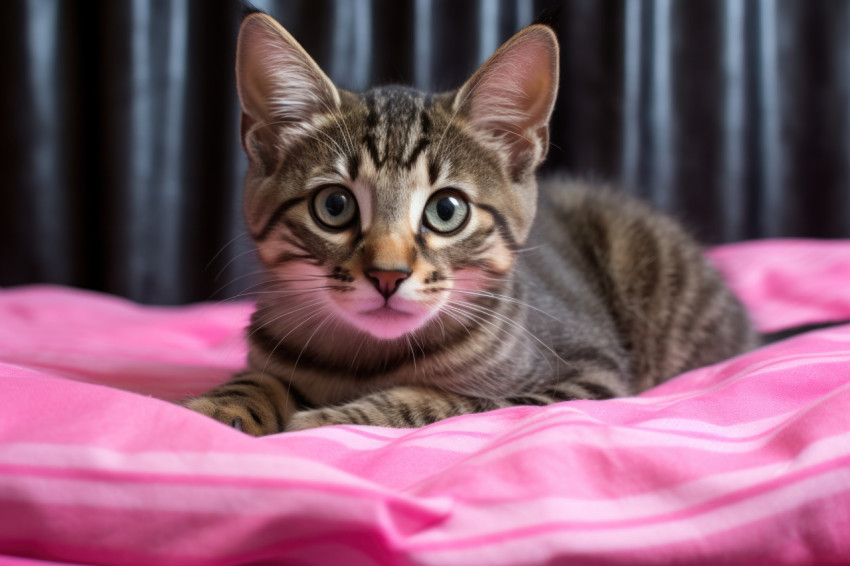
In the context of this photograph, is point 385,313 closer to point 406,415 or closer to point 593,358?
point 406,415

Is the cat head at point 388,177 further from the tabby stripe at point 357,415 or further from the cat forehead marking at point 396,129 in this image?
the tabby stripe at point 357,415

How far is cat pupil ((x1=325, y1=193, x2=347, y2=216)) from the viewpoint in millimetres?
1055

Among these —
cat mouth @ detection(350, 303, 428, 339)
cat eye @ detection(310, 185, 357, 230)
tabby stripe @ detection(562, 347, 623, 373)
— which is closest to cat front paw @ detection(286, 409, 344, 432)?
cat mouth @ detection(350, 303, 428, 339)

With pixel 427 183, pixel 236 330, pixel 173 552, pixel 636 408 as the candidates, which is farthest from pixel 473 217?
pixel 236 330

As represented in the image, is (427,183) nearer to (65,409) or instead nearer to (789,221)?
(65,409)

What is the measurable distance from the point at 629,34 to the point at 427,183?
5.76 ft

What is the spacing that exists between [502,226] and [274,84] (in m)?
0.42

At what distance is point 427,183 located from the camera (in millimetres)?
1062

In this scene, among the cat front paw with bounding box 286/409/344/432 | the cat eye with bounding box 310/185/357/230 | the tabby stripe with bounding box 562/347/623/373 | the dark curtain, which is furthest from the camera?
the dark curtain

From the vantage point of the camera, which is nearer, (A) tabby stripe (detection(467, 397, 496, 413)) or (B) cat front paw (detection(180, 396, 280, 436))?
(B) cat front paw (detection(180, 396, 280, 436))

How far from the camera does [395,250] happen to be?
96cm

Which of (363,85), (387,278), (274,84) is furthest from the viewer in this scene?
(363,85)

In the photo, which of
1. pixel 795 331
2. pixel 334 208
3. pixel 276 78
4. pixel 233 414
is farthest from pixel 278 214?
pixel 795 331

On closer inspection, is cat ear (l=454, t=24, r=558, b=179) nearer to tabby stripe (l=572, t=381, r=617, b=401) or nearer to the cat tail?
tabby stripe (l=572, t=381, r=617, b=401)
